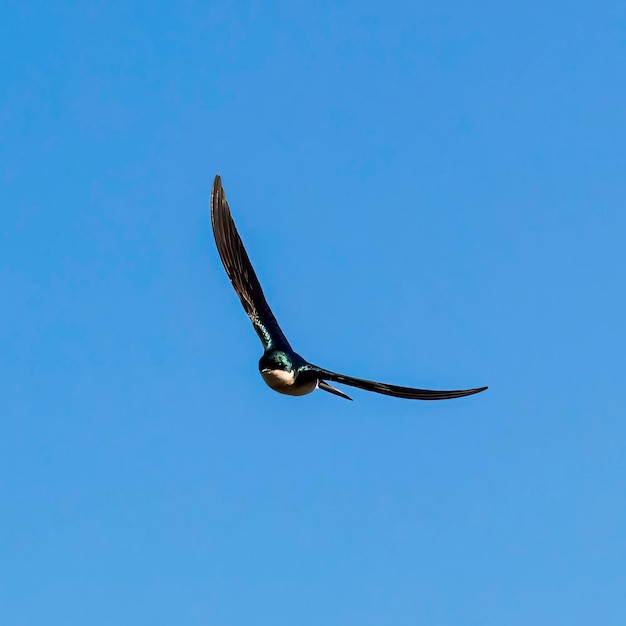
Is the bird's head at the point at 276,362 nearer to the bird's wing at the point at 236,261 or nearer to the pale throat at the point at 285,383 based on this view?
the pale throat at the point at 285,383

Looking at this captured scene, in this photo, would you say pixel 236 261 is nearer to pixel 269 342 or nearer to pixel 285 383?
pixel 269 342

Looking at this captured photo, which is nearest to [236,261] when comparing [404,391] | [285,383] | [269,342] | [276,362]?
[269,342]

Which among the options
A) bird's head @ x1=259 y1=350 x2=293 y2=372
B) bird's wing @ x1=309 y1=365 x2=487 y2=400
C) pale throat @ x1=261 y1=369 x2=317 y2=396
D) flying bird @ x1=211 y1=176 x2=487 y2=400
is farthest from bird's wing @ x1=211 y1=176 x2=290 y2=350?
bird's wing @ x1=309 y1=365 x2=487 y2=400

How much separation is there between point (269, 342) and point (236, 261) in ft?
4.85

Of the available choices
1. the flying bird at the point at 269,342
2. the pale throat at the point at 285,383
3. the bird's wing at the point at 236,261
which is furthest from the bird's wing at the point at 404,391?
the bird's wing at the point at 236,261

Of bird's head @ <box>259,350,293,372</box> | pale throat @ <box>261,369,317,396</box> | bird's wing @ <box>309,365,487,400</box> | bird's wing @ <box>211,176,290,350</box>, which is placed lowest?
bird's wing @ <box>309,365,487,400</box>

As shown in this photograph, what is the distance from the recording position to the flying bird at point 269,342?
12219mm

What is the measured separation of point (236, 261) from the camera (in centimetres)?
1560

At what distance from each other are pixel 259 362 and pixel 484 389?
416 cm

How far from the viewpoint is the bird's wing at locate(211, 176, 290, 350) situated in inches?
610

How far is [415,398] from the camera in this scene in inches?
472

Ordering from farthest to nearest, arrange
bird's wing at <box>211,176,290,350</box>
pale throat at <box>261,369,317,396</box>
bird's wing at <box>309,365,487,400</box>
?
1. bird's wing at <box>211,176,290,350</box>
2. pale throat at <box>261,369,317,396</box>
3. bird's wing at <box>309,365,487,400</box>

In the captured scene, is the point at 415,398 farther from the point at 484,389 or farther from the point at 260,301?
the point at 260,301

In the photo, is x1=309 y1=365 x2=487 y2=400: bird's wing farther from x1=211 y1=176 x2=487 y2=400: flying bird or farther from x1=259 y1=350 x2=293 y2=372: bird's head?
x1=259 y1=350 x2=293 y2=372: bird's head
